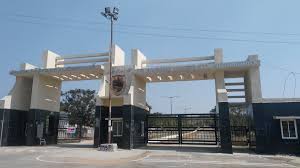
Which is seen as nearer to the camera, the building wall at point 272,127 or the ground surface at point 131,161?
the ground surface at point 131,161

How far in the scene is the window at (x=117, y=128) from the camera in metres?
24.8

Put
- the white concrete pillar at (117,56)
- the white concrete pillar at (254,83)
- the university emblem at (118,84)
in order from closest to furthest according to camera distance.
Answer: the white concrete pillar at (254,83)
the university emblem at (118,84)
the white concrete pillar at (117,56)

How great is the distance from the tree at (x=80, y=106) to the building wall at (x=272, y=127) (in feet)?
101

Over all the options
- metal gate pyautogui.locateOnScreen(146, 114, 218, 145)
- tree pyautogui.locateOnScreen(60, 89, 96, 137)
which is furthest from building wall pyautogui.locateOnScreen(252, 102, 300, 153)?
tree pyautogui.locateOnScreen(60, 89, 96, 137)

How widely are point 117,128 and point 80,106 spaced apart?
927 inches

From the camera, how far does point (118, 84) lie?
82.5 feet

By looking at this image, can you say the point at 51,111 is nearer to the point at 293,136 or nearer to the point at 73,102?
the point at 73,102

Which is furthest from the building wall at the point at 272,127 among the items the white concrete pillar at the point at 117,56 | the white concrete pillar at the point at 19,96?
the white concrete pillar at the point at 19,96

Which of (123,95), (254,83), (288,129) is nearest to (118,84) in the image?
(123,95)

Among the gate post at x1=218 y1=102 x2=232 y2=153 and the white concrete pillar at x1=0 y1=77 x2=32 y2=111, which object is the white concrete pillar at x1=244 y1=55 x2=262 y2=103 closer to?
the gate post at x1=218 y1=102 x2=232 y2=153

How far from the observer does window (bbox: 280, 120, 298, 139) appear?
20.7 m

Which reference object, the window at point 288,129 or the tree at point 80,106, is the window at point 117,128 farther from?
the tree at point 80,106

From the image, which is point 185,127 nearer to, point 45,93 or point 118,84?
point 118,84

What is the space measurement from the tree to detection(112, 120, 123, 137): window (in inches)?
841
